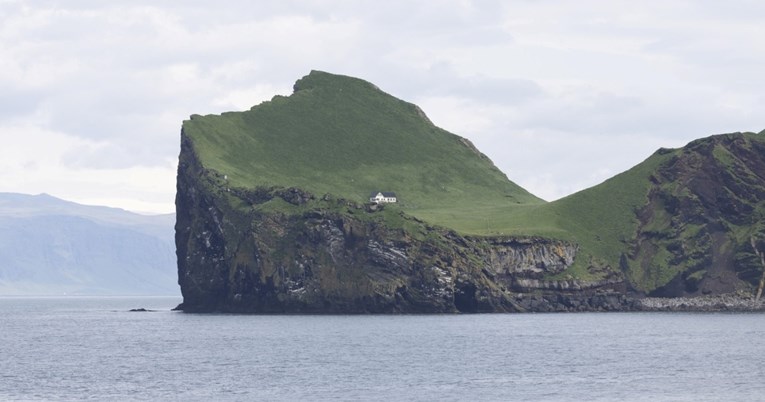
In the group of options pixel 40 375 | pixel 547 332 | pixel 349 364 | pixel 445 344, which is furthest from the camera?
pixel 547 332

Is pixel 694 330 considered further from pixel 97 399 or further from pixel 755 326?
pixel 97 399

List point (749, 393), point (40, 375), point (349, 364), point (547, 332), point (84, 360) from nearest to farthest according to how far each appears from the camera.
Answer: point (749, 393) < point (40, 375) < point (349, 364) < point (84, 360) < point (547, 332)

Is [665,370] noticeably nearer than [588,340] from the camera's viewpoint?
Yes

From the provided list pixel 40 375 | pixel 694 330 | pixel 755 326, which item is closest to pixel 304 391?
pixel 40 375

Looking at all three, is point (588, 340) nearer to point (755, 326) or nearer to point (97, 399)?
point (755, 326)

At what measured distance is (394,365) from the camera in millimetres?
134500

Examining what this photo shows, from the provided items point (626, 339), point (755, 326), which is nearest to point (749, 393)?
point (626, 339)

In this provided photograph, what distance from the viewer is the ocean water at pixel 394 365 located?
109562 mm

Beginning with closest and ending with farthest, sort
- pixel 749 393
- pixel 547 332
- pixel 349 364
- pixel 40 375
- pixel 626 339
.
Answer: pixel 749 393, pixel 40 375, pixel 349 364, pixel 626 339, pixel 547 332

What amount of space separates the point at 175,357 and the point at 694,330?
8442 centimetres

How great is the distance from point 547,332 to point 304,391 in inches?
3259

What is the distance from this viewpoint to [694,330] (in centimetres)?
19212

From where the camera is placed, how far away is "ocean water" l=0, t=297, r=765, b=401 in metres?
110

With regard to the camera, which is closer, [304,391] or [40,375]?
[304,391]
